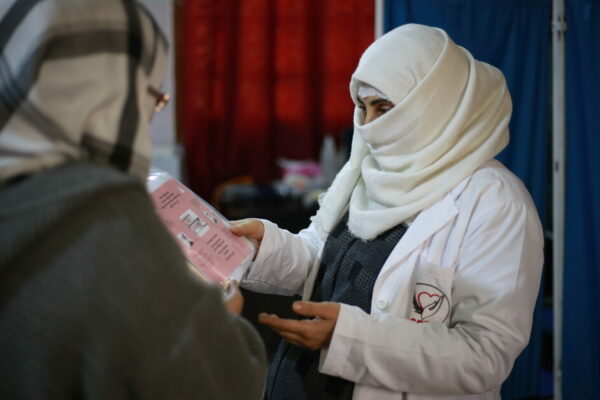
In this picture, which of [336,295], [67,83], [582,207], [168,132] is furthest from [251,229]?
A: [168,132]

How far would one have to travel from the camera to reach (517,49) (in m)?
1.90

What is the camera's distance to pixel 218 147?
4176 mm

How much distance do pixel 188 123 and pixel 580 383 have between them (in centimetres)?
293

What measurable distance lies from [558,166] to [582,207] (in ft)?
0.58

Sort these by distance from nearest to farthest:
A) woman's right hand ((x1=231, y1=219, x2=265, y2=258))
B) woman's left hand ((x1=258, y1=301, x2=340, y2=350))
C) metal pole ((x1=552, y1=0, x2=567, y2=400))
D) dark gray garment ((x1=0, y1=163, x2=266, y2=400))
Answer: dark gray garment ((x1=0, y1=163, x2=266, y2=400)), woman's left hand ((x1=258, y1=301, x2=340, y2=350)), woman's right hand ((x1=231, y1=219, x2=265, y2=258)), metal pole ((x1=552, y1=0, x2=567, y2=400))

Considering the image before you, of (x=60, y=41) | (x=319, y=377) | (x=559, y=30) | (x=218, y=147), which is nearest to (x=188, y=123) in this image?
(x=218, y=147)

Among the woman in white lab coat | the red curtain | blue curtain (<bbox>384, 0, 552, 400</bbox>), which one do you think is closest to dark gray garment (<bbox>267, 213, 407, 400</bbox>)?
the woman in white lab coat

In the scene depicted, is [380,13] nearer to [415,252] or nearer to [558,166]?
[558,166]

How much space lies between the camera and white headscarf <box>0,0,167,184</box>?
622 mm

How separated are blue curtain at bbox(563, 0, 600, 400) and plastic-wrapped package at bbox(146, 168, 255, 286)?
1.29 meters

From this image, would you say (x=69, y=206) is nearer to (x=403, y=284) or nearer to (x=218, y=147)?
(x=403, y=284)

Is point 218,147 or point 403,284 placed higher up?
point 403,284

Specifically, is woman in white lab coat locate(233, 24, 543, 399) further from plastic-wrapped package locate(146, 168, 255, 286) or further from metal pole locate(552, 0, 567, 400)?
metal pole locate(552, 0, 567, 400)

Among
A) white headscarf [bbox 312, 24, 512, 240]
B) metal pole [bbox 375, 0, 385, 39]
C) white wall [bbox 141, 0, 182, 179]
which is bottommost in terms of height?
white wall [bbox 141, 0, 182, 179]
